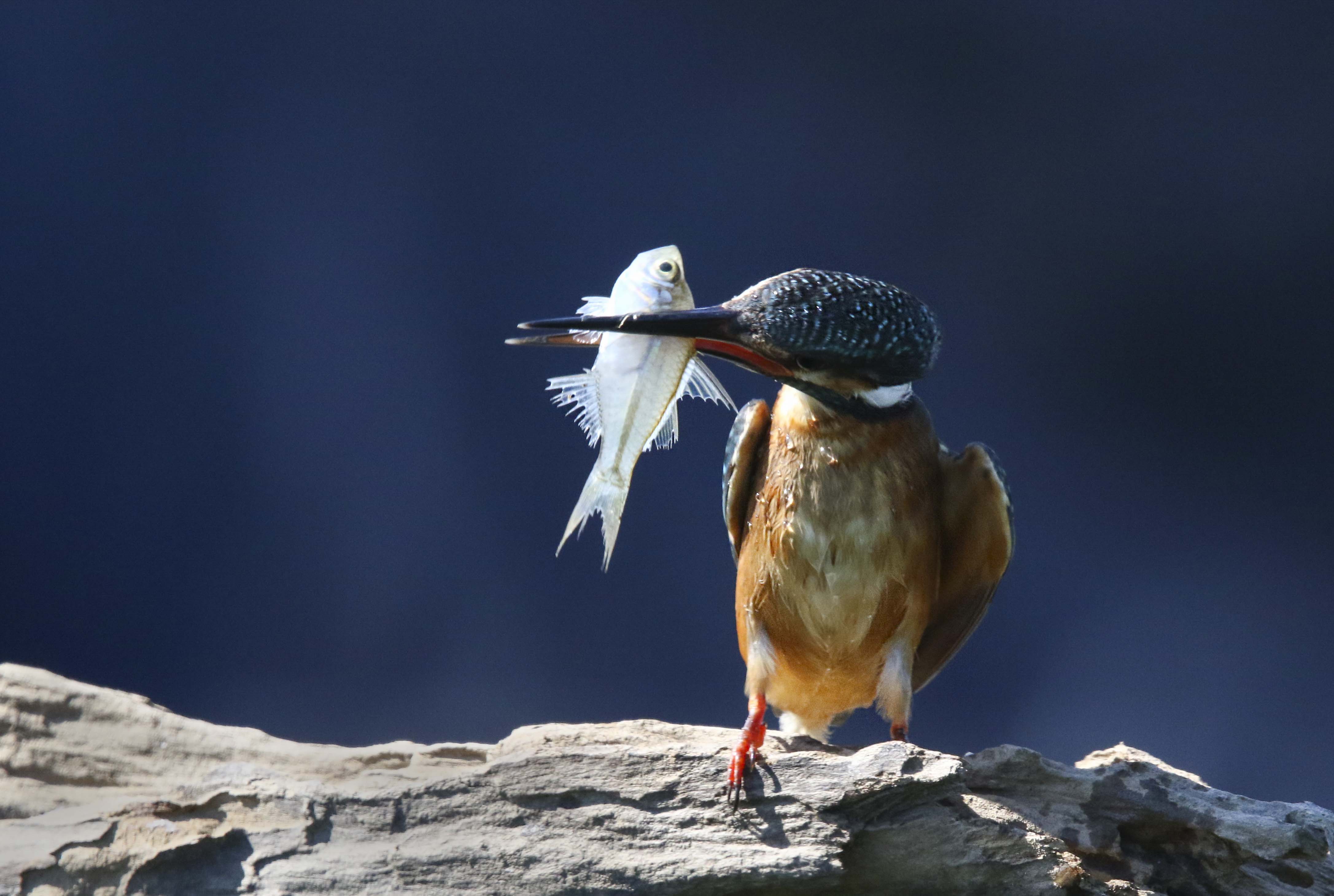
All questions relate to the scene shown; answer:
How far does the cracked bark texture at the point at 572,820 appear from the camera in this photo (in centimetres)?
202

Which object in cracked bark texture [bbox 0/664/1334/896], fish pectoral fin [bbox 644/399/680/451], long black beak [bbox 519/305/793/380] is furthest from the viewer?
fish pectoral fin [bbox 644/399/680/451]

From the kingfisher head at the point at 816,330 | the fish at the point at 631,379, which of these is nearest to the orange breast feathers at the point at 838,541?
the kingfisher head at the point at 816,330

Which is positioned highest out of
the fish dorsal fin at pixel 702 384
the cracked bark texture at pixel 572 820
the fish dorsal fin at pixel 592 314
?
the fish dorsal fin at pixel 592 314

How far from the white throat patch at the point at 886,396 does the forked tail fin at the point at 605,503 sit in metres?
0.62

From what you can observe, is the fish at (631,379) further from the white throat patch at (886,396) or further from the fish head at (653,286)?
the white throat patch at (886,396)

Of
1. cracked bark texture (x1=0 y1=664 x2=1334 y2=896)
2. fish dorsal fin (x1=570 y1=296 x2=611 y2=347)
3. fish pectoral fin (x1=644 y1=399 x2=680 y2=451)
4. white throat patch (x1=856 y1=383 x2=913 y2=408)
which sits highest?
fish dorsal fin (x1=570 y1=296 x2=611 y2=347)

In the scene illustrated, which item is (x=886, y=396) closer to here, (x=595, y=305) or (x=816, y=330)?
(x=816, y=330)

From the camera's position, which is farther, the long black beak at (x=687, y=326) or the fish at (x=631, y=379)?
the fish at (x=631, y=379)

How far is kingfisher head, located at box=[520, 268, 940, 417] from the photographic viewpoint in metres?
2.32

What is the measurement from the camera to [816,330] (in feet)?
7.67

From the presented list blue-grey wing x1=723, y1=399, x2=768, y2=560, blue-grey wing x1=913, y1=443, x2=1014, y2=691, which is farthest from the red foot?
blue-grey wing x1=913, y1=443, x2=1014, y2=691

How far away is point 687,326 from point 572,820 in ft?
3.45

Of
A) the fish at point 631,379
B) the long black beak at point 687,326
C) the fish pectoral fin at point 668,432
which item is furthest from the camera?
the fish pectoral fin at point 668,432

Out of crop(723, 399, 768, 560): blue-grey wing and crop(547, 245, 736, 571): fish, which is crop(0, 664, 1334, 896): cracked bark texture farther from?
crop(723, 399, 768, 560): blue-grey wing
